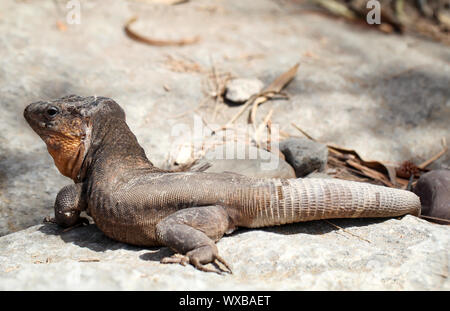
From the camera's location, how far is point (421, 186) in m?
4.02

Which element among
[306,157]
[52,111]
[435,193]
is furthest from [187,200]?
[435,193]

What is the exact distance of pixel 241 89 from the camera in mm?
5707

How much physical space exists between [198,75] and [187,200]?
315 centimetres

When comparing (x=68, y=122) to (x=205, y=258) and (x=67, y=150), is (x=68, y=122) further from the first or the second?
(x=205, y=258)

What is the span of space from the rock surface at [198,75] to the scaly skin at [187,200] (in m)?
0.90

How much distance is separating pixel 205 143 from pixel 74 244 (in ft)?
6.14

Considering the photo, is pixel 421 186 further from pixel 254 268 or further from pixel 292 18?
pixel 292 18

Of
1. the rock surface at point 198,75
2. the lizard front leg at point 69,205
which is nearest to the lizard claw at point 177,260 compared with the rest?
the lizard front leg at point 69,205

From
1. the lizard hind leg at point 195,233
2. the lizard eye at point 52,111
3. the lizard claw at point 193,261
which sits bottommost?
the lizard claw at point 193,261

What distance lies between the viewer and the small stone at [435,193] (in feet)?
12.4

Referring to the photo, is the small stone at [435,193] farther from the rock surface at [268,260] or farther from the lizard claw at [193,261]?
the lizard claw at [193,261]

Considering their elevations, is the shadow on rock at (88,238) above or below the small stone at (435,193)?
below

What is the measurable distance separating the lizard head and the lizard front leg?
0.66 feet
